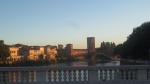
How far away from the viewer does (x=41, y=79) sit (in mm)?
13445

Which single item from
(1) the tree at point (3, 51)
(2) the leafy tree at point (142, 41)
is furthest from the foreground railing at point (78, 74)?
(1) the tree at point (3, 51)

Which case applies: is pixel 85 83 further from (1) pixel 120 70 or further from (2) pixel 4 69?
(2) pixel 4 69

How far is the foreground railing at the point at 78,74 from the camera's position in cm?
1302

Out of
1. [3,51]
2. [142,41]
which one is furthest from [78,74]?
[3,51]

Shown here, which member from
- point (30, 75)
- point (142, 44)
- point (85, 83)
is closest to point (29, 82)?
point (30, 75)

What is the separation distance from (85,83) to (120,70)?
139 centimetres

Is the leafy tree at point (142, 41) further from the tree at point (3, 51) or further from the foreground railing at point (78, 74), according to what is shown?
the foreground railing at point (78, 74)

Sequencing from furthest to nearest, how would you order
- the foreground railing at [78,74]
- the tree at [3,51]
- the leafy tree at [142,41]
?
1. the tree at [3,51]
2. the leafy tree at [142,41]
3. the foreground railing at [78,74]

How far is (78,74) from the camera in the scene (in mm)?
13289

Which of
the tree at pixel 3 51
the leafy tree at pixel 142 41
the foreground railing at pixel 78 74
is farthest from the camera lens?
the tree at pixel 3 51

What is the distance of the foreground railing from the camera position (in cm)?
1302

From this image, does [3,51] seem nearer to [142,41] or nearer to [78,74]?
[142,41]

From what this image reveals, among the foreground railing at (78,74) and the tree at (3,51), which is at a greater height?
the tree at (3,51)

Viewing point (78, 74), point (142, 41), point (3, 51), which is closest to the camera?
point (78, 74)
